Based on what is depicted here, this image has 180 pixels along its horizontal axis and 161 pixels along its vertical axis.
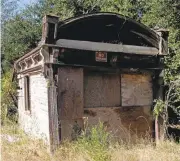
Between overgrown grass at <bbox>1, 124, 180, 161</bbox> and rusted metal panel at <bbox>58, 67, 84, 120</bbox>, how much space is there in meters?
0.67

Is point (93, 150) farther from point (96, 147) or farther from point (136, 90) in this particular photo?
point (136, 90)

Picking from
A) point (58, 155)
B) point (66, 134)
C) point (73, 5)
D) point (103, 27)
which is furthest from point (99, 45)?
point (73, 5)

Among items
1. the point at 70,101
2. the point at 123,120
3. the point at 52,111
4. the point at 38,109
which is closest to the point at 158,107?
the point at 123,120

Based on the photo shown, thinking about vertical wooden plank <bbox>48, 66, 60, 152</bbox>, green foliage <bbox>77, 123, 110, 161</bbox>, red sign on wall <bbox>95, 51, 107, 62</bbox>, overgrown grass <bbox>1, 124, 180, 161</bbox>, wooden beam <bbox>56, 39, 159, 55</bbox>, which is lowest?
overgrown grass <bbox>1, 124, 180, 161</bbox>

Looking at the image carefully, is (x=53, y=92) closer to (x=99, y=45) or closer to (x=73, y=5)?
(x=99, y=45)

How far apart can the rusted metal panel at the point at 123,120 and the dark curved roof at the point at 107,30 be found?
201 centimetres

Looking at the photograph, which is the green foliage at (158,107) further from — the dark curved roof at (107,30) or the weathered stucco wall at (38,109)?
the weathered stucco wall at (38,109)

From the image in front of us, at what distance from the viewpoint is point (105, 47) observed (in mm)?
8391

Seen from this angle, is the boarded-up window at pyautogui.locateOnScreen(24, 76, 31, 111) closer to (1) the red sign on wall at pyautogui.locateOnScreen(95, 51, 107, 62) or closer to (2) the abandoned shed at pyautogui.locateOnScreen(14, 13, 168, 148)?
(2) the abandoned shed at pyautogui.locateOnScreen(14, 13, 168, 148)

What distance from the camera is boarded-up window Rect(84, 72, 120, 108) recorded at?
27.1 feet

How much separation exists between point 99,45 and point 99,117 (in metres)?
2.01

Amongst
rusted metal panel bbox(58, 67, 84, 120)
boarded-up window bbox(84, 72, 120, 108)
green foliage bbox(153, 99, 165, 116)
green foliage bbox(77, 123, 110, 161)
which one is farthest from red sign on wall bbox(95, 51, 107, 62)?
green foliage bbox(77, 123, 110, 161)

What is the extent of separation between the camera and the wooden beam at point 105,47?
25.8ft

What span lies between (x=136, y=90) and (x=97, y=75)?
1355 millimetres
